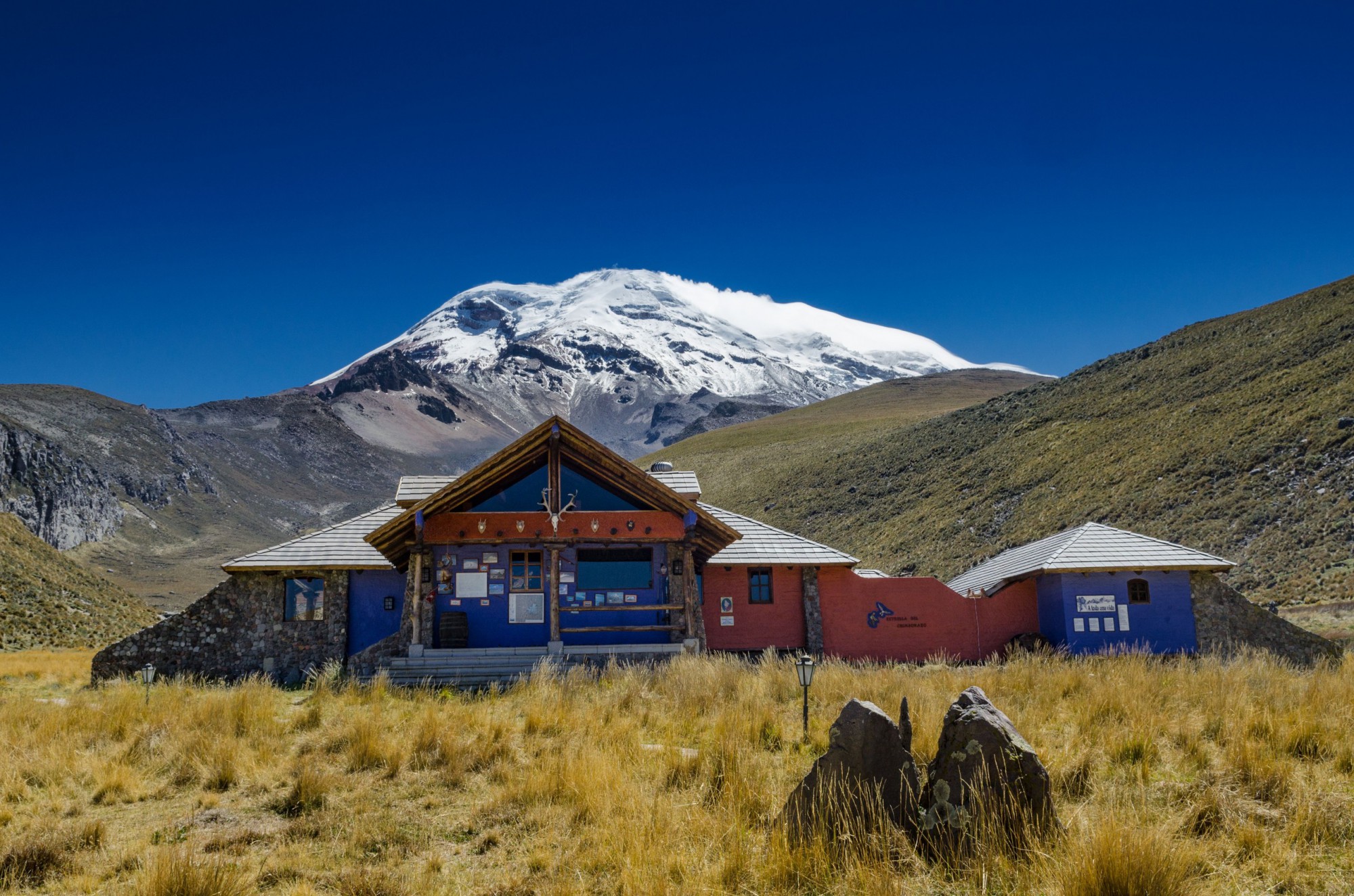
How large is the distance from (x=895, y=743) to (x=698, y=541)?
15.1m

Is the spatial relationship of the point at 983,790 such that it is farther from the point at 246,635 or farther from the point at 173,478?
the point at 173,478

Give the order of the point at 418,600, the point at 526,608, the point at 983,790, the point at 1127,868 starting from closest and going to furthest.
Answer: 1. the point at 1127,868
2. the point at 983,790
3. the point at 418,600
4. the point at 526,608

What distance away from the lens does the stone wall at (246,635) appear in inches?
883

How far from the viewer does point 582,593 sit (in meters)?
22.5

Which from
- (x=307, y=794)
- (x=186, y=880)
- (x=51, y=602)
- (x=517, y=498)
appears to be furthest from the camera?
(x=51, y=602)

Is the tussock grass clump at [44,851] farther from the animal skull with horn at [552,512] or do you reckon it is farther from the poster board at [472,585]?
the poster board at [472,585]

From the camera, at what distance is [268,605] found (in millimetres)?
23062

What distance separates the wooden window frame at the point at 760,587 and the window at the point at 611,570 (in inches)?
147

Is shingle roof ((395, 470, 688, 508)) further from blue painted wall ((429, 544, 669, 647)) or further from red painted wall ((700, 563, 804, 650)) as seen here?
red painted wall ((700, 563, 804, 650))

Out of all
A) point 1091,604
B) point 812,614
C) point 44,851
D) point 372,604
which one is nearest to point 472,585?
point 372,604

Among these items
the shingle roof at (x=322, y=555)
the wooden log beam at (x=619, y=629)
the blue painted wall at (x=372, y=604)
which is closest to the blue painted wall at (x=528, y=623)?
the wooden log beam at (x=619, y=629)

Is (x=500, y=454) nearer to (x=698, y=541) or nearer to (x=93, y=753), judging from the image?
(x=698, y=541)

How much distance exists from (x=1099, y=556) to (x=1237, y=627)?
12.4 ft

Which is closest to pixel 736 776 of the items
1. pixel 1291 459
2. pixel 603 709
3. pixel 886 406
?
pixel 603 709
